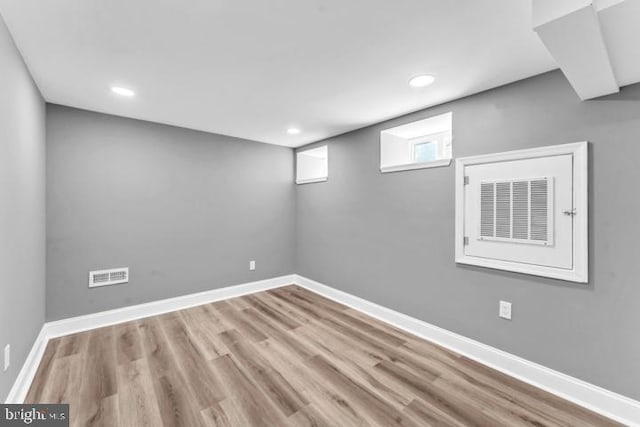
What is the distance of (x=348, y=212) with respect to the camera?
347cm

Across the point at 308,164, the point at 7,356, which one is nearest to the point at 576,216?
the point at 308,164

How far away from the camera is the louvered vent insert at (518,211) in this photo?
1898 mm

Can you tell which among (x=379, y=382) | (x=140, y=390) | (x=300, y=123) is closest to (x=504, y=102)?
(x=300, y=123)

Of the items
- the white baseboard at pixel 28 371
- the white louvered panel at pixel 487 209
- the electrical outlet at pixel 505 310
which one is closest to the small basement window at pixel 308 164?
the white louvered panel at pixel 487 209

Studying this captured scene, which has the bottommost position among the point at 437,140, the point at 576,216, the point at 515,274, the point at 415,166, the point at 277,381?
the point at 277,381

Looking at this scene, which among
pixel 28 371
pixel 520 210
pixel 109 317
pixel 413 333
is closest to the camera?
pixel 28 371

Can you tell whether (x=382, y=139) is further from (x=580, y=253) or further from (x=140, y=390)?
(x=140, y=390)

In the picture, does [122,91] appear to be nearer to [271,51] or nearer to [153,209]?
[153,209]

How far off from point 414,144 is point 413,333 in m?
2.12

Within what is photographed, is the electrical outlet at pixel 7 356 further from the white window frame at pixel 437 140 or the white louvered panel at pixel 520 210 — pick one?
the white louvered panel at pixel 520 210

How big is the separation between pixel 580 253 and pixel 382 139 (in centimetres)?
199

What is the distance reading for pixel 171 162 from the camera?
3242 millimetres

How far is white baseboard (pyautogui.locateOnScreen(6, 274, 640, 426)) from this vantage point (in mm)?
1656

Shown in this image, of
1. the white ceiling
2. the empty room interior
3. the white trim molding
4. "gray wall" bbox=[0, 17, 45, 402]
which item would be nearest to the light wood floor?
the empty room interior
